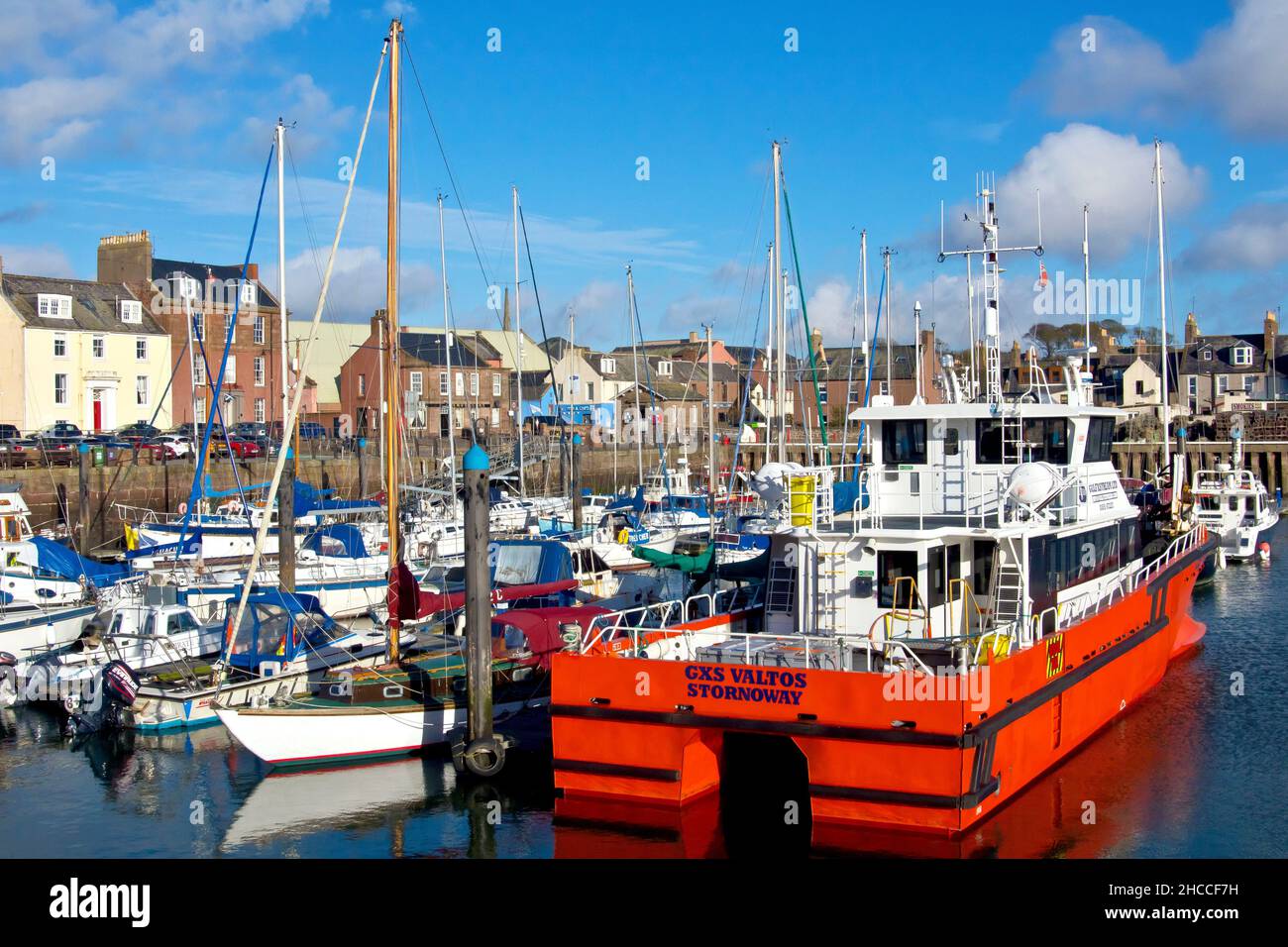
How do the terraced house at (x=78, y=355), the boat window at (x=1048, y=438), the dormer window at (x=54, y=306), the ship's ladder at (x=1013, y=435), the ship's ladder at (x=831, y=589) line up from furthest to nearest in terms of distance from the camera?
the dormer window at (x=54, y=306) → the terraced house at (x=78, y=355) → the boat window at (x=1048, y=438) → the ship's ladder at (x=1013, y=435) → the ship's ladder at (x=831, y=589)

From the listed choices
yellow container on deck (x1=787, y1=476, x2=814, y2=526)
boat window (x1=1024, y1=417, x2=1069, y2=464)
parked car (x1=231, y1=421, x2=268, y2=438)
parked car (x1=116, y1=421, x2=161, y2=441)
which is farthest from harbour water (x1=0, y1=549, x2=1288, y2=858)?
parked car (x1=231, y1=421, x2=268, y2=438)

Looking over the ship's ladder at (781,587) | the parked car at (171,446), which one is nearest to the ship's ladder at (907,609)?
the ship's ladder at (781,587)

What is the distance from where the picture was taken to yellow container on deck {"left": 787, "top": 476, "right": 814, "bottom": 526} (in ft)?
60.7

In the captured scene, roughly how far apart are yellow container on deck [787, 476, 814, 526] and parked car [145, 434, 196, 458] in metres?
36.2

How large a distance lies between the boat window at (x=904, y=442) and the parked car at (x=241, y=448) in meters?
35.1

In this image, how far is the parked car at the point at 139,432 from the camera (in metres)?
51.3

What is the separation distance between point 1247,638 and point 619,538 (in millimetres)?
20353

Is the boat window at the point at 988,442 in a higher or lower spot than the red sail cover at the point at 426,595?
higher

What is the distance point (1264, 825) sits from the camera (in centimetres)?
1647

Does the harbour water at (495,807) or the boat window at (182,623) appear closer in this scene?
the harbour water at (495,807)

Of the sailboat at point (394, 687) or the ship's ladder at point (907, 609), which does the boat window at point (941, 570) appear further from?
the sailboat at point (394, 687)

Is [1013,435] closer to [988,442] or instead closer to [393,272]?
[988,442]
